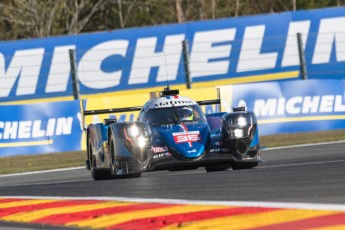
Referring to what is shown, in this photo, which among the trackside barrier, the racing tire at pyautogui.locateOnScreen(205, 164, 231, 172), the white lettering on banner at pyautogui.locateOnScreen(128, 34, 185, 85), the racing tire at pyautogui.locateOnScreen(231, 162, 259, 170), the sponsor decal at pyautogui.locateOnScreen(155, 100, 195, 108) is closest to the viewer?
the racing tire at pyautogui.locateOnScreen(231, 162, 259, 170)

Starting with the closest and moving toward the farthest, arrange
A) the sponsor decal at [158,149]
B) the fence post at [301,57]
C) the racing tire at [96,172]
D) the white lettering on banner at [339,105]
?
the sponsor decal at [158,149]
the racing tire at [96,172]
the white lettering on banner at [339,105]
the fence post at [301,57]

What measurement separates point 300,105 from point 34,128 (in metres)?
5.82

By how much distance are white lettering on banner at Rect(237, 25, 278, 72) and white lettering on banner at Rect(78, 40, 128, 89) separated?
3.03 metres

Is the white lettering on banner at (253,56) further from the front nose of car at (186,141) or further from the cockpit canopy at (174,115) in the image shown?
the front nose of car at (186,141)

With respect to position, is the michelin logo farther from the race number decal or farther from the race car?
the race number decal

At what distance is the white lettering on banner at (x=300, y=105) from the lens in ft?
74.3

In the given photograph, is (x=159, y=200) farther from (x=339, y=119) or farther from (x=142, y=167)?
(x=339, y=119)

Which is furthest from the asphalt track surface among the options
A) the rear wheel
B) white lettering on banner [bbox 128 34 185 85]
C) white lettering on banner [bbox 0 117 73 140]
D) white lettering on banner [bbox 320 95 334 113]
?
white lettering on banner [bbox 128 34 185 85]

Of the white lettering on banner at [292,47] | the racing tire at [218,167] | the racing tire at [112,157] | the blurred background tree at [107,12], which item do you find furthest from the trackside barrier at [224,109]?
the blurred background tree at [107,12]

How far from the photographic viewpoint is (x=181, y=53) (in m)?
25.9

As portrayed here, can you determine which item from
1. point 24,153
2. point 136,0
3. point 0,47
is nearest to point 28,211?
point 24,153

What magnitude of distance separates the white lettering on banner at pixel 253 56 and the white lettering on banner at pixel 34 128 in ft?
19.7

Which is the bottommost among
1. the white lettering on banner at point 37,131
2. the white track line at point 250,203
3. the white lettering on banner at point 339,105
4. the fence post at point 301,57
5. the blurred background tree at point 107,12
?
the white track line at point 250,203

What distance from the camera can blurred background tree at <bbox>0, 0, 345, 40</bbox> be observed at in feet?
143
